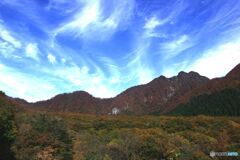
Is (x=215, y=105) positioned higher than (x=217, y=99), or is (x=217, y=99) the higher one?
(x=217, y=99)

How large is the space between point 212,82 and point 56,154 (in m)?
133

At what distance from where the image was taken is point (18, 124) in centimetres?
3947

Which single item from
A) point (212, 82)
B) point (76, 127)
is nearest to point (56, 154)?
point (76, 127)

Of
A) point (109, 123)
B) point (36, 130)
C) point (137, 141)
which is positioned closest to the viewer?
point (36, 130)

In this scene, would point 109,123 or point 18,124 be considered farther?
point 109,123

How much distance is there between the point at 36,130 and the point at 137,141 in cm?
1592

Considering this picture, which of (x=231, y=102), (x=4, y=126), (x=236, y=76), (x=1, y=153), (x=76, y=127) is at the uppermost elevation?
(x=236, y=76)

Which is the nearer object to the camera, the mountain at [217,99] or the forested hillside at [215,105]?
the forested hillside at [215,105]

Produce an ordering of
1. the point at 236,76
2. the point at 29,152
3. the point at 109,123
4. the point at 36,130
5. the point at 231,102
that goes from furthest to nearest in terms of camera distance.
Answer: the point at 236,76 < the point at 231,102 < the point at 109,123 < the point at 36,130 < the point at 29,152

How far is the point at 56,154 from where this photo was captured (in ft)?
129

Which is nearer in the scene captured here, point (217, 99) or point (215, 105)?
point (215, 105)

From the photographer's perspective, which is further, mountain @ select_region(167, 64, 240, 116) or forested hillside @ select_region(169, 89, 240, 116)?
mountain @ select_region(167, 64, 240, 116)

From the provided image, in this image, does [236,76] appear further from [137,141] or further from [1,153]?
[1,153]

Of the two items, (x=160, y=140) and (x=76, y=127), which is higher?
(x=76, y=127)
